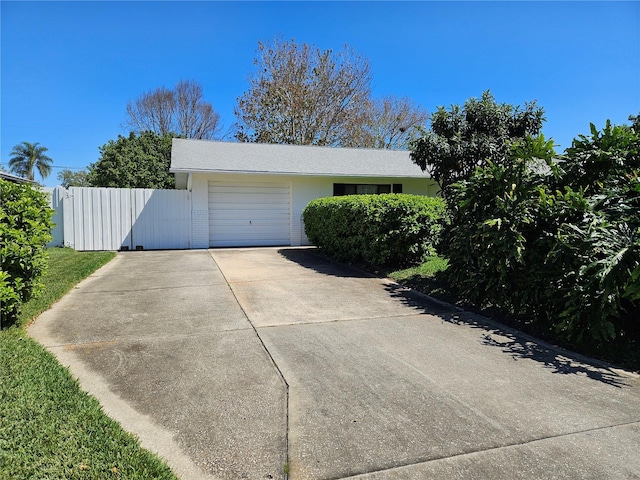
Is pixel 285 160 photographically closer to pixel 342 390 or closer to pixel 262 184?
pixel 262 184

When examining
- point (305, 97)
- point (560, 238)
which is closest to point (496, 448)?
point (560, 238)

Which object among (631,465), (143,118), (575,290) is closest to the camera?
(631,465)

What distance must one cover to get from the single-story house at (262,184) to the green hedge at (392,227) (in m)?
5.30

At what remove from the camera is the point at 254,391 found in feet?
11.3

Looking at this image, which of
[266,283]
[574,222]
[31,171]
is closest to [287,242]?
[266,283]

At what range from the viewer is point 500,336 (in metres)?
5.10

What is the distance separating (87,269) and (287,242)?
7.81m

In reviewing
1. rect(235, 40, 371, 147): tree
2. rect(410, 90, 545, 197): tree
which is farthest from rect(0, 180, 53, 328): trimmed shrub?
rect(235, 40, 371, 147): tree

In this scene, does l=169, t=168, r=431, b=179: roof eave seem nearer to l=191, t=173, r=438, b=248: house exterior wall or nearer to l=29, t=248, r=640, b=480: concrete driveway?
l=191, t=173, r=438, b=248: house exterior wall

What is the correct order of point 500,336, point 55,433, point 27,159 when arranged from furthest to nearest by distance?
point 27,159
point 500,336
point 55,433

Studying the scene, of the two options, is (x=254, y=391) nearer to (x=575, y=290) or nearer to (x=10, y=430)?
(x=10, y=430)

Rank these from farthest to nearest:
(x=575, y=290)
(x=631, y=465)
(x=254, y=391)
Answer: (x=575, y=290), (x=254, y=391), (x=631, y=465)

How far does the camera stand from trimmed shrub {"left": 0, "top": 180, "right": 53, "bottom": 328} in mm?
4516

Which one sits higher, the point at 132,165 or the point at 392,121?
the point at 392,121
